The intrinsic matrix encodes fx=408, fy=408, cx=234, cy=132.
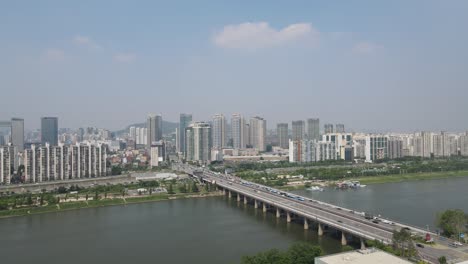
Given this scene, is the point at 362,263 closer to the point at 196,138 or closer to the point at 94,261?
the point at 94,261

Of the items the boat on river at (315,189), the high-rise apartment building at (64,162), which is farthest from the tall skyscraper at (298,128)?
the boat on river at (315,189)

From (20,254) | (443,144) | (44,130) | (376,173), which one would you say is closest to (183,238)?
(20,254)

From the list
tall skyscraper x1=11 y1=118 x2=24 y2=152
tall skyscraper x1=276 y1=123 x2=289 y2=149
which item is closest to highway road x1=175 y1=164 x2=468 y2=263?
tall skyscraper x1=276 y1=123 x2=289 y2=149

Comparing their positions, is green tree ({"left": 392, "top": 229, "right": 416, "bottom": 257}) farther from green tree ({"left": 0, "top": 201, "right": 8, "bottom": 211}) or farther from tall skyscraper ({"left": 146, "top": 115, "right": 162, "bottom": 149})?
tall skyscraper ({"left": 146, "top": 115, "right": 162, "bottom": 149})

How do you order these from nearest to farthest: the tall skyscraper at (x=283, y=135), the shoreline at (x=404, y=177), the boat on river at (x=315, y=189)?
the boat on river at (x=315, y=189) < the shoreline at (x=404, y=177) < the tall skyscraper at (x=283, y=135)

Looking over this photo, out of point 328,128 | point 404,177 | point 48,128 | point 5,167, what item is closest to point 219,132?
point 328,128

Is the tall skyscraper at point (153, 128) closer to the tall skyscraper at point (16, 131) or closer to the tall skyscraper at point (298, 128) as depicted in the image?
the tall skyscraper at point (16, 131)
